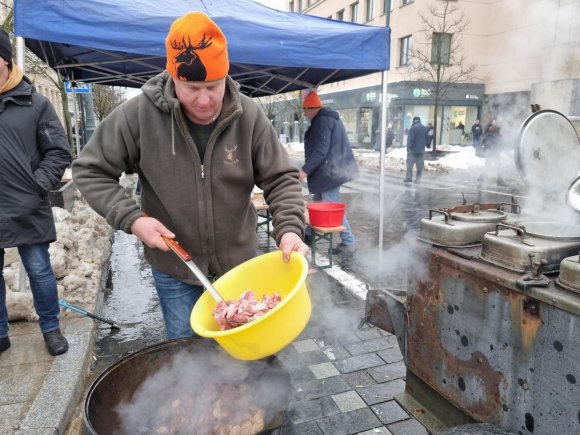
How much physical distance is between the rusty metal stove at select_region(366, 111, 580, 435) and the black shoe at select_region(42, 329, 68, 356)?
2433mm

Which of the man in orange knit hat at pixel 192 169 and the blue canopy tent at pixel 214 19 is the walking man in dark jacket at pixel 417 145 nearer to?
→ the blue canopy tent at pixel 214 19

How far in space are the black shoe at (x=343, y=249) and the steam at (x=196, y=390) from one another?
13.9 ft

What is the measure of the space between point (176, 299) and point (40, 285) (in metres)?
1.35

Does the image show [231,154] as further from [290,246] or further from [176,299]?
[176,299]

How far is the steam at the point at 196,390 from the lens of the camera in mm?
1741

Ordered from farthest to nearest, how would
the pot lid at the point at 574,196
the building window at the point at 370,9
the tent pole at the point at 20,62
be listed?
the building window at the point at 370,9 < the tent pole at the point at 20,62 < the pot lid at the point at 574,196

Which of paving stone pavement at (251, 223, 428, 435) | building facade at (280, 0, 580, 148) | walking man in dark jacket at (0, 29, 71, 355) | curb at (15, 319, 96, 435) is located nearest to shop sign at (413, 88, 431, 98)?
building facade at (280, 0, 580, 148)

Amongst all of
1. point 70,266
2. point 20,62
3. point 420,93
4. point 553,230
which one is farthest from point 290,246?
point 420,93

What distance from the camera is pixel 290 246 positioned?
174cm

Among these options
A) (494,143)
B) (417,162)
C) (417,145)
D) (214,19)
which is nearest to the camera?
(214,19)

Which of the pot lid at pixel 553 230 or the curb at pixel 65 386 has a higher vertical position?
the pot lid at pixel 553 230

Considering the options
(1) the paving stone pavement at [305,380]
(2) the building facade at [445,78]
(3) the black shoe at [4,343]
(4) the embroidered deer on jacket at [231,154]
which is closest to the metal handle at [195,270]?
(4) the embroidered deer on jacket at [231,154]

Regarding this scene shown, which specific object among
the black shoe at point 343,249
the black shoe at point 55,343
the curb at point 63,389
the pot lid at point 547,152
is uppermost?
the pot lid at point 547,152

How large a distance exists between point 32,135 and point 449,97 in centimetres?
2655
